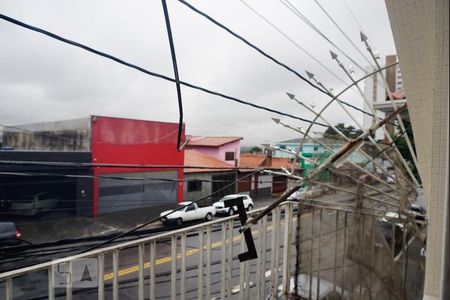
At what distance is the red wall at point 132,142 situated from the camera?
712 centimetres

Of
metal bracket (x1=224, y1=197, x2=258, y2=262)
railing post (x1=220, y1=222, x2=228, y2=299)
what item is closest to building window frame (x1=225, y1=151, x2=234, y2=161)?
railing post (x1=220, y1=222, x2=228, y2=299)

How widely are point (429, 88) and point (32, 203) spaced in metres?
7.06

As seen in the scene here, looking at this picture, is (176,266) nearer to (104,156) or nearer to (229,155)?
(104,156)

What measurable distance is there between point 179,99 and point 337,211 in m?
1.94

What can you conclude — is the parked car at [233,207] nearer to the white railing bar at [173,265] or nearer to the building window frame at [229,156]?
the white railing bar at [173,265]

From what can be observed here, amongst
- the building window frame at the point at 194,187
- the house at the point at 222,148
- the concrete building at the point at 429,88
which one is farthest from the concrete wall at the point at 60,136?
the concrete building at the point at 429,88

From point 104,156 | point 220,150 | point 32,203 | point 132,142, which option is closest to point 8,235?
point 32,203

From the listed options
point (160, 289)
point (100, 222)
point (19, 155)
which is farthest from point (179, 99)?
point (19, 155)

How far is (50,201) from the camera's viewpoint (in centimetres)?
643

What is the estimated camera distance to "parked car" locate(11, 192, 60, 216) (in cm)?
538

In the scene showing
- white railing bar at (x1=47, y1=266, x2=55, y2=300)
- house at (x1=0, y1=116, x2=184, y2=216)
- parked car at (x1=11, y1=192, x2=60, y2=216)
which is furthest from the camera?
house at (x1=0, y1=116, x2=184, y2=216)

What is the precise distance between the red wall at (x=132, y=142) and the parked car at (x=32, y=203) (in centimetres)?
109

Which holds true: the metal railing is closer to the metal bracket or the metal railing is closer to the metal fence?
the metal fence

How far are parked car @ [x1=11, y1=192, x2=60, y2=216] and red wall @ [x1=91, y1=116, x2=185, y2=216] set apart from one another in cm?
109
